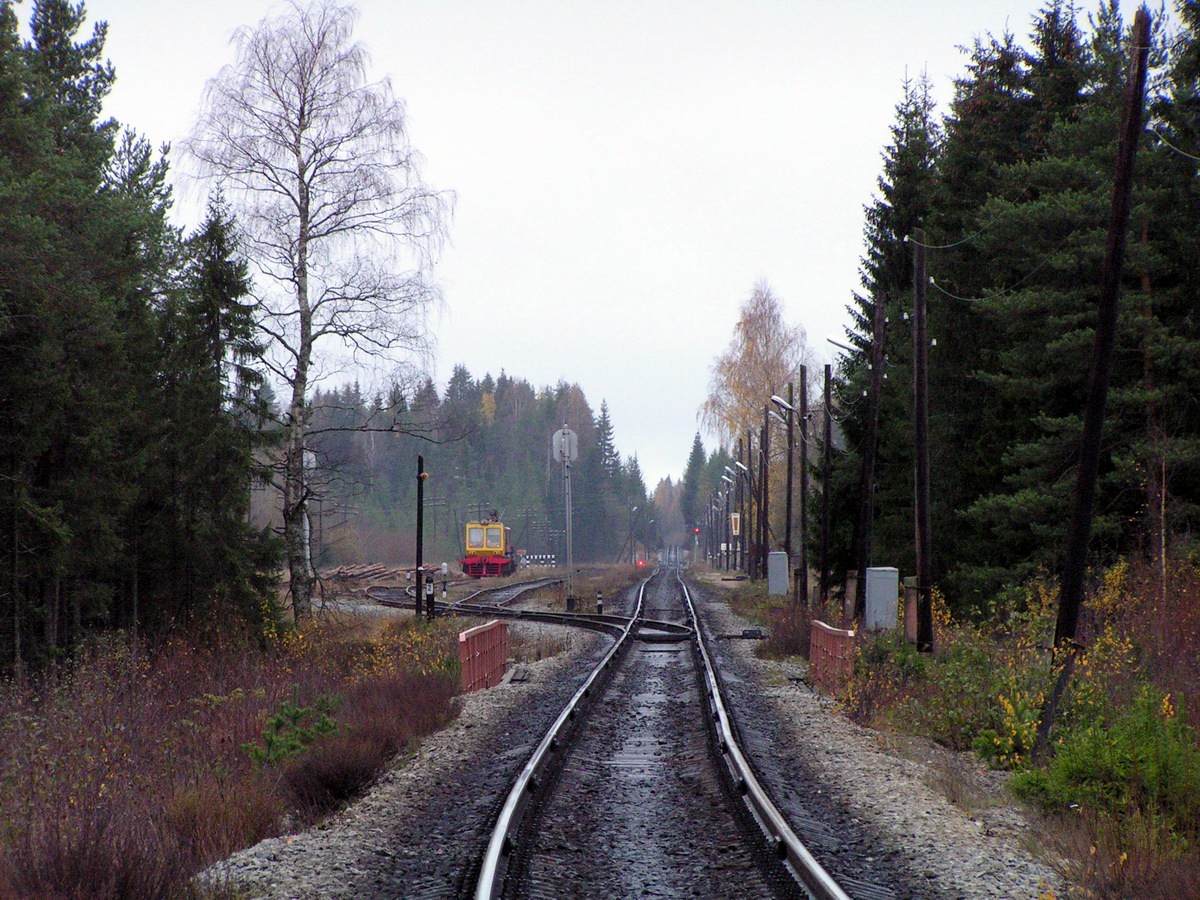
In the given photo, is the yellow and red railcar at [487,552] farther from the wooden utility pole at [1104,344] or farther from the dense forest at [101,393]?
the wooden utility pole at [1104,344]

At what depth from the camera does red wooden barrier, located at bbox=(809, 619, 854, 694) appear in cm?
1568

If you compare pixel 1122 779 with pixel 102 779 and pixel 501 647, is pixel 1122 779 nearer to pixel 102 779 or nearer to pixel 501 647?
pixel 102 779

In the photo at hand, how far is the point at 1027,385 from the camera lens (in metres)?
21.9

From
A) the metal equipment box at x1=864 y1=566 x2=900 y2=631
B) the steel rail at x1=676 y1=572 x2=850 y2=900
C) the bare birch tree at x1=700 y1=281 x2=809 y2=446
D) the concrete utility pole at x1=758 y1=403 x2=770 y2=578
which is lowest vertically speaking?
the steel rail at x1=676 y1=572 x2=850 y2=900

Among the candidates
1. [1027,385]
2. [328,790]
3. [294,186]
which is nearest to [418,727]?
[328,790]

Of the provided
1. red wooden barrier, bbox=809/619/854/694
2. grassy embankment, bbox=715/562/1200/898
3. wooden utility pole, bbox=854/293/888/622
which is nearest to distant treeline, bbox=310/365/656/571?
wooden utility pole, bbox=854/293/888/622

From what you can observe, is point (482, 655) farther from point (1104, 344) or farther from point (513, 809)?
point (1104, 344)

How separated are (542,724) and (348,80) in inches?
546

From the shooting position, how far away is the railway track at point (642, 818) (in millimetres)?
6344

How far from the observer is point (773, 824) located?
735cm

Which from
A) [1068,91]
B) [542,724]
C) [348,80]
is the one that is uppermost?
[1068,91]

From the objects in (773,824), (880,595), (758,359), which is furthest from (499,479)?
(773,824)

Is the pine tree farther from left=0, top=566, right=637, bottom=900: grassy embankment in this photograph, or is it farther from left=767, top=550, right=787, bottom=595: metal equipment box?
left=0, top=566, right=637, bottom=900: grassy embankment

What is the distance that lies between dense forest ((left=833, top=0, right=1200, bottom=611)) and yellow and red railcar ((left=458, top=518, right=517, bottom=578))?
36.0 meters
